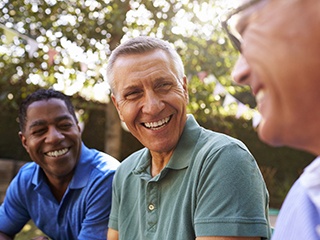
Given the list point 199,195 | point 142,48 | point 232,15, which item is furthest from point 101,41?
point 232,15

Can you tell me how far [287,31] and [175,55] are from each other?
1426mm

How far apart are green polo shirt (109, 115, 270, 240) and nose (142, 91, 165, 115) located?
0.16 metres

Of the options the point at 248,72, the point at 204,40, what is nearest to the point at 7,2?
the point at 204,40

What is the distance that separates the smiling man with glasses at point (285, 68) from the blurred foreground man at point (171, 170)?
0.83m

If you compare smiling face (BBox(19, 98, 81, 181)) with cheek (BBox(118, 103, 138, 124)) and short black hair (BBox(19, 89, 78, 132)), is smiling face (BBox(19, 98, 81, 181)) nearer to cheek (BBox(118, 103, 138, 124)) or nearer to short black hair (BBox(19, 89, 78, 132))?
short black hair (BBox(19, 89, 78, 132))

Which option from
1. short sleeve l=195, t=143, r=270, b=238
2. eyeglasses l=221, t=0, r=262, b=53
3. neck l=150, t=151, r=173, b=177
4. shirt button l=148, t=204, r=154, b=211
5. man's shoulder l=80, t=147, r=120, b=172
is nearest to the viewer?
eyeglasses l=221, t=0, r=262, b=53

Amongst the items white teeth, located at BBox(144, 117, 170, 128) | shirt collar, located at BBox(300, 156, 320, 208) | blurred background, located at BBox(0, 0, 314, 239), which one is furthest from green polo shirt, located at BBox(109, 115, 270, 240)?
blurred background, located at BBox(0, 0, 314, 239)

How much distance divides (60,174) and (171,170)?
1.24 m

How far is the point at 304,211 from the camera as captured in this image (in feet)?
3.38

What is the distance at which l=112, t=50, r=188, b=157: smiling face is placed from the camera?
216 cm

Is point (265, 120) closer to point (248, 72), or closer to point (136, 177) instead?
point (248, 72)

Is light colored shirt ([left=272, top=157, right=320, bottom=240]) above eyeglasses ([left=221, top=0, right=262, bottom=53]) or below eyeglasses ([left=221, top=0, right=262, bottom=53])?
below

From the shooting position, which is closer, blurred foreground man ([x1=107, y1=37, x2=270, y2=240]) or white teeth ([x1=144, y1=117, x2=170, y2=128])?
blurred foreground man ([x1=107, y1=37, x2=270, y2=240])

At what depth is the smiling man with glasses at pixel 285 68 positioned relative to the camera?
0.85 meters
